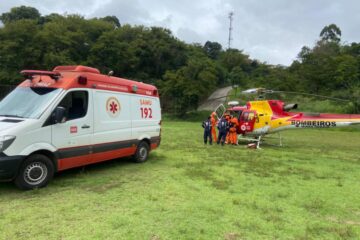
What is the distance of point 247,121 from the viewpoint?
16.0m

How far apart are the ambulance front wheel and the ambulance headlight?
506 mm

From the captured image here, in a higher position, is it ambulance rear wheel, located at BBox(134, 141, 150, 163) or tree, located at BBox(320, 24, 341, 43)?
tree, located at BBox(320, 24, 341, 43)

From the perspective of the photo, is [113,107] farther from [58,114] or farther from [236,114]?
[236,114]

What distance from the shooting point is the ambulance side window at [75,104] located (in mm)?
7430

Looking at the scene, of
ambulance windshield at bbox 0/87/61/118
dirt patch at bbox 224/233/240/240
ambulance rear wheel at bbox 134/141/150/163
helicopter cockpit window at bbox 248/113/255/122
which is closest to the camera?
dirt patch at bbox 224/233/240/240

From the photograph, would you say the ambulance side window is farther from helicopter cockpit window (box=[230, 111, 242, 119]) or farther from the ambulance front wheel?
helicopter cockpit window (box=[230, 111, 242, 119])

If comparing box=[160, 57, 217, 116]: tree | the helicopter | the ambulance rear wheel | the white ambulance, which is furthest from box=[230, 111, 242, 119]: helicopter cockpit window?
box=[160, 57, 217, 116]: tree

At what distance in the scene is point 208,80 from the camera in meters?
40.9

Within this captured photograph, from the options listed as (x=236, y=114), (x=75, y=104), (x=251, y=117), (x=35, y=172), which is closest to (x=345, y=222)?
(x=35, y=172)

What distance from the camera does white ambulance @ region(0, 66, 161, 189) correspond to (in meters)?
6.50

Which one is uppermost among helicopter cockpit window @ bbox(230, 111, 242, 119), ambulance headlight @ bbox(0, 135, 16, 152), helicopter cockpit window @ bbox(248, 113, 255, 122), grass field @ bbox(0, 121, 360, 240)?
helicopter cockpit window @ bbox(230, 111, 242, 119)

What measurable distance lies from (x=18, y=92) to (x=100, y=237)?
4436mm

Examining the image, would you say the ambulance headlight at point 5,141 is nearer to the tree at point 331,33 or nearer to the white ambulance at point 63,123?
the white ambulance at point 63,123

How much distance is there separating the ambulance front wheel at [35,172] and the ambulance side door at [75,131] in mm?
342
